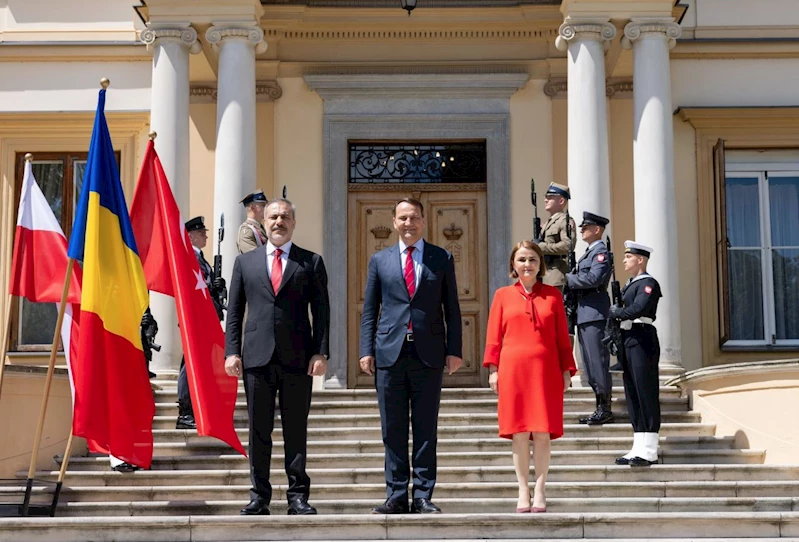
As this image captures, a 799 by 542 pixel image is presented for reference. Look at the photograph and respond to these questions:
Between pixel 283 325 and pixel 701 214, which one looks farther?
pixel 701 214

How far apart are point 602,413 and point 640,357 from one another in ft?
3.18

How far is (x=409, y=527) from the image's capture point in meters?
8.17

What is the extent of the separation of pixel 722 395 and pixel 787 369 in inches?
26.8

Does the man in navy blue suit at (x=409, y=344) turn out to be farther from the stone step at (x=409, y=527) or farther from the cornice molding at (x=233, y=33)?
the cornice molding at (x=233, y=33)

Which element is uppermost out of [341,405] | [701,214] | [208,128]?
[208,128]

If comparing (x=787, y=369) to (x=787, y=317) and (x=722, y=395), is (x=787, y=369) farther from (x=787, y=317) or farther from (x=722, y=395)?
(x=787, y=317)

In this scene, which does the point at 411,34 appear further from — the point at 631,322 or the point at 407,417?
the point at 407,417

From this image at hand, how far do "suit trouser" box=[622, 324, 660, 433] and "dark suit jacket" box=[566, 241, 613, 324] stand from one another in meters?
0.69

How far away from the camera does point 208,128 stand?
615 inches

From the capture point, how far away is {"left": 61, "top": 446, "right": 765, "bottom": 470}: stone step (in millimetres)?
10938

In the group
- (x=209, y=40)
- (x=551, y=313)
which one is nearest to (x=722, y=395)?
(x=551, y=313)

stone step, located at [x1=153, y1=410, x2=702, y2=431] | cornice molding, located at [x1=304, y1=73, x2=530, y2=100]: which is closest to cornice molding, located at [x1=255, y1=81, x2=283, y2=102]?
cornice molding, located at [x1=304, y1=73, x2=530, y2=100]

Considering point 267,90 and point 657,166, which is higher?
point 267,90

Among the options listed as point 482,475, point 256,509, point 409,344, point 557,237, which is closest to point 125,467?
point 256,509
